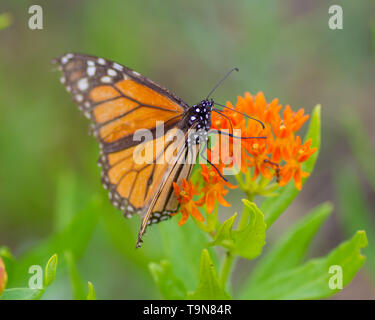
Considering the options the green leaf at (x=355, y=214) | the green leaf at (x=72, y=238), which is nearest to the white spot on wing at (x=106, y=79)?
the green leaf at (x=72, y=238)

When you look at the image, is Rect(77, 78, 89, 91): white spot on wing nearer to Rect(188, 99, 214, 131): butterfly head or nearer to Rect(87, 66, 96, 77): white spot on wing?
Rect(87, 66, 96, 77): white spot on wing

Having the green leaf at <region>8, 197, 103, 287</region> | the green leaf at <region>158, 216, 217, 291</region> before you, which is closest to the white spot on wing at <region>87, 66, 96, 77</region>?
the green leaf at <region>8, 197, 103, 287</region>

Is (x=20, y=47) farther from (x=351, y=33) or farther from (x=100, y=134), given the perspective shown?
(x=351, y=33)

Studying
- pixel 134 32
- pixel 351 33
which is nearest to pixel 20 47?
pixel 134 32

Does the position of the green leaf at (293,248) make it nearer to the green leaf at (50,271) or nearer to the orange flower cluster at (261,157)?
the orange flower cluster at (261,157)

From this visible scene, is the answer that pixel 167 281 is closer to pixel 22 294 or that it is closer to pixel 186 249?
pixel 186 249
